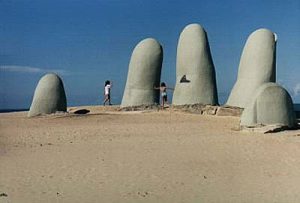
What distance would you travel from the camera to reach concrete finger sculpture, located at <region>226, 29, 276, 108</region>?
16.8m

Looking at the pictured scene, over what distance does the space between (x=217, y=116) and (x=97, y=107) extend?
233 inches

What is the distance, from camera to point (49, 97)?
1742cm

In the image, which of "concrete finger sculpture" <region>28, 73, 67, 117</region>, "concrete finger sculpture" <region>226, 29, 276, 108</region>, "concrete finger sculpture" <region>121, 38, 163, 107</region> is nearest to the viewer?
"concrete finger sculpture" <region>226, 29, 276, 108</region>

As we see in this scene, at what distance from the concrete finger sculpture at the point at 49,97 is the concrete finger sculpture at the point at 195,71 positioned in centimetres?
403

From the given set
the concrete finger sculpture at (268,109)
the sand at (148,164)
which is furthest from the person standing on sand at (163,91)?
the concrete finger sculpture at (268,109)

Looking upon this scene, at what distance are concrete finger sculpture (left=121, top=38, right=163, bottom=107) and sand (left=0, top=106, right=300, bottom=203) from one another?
13.1ft

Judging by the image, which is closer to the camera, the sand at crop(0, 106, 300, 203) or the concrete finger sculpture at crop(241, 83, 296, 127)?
the sand at crop(0, 106, 300, 203)

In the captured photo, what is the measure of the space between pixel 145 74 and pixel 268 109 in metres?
6.54

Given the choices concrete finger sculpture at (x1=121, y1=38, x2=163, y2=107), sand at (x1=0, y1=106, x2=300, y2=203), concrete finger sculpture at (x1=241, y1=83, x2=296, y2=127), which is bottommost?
sand at (x1=0, y1=106, x2=300, y2=203)

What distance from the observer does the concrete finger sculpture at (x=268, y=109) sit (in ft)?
41.9

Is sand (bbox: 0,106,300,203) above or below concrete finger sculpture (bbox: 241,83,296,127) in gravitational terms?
below

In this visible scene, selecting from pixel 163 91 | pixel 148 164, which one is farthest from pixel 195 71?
pixel 148 164

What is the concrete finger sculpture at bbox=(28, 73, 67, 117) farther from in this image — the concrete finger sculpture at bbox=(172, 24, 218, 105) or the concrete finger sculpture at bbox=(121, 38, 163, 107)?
the concrete finger sculpture at bbox=(172, 24, 218, 105)

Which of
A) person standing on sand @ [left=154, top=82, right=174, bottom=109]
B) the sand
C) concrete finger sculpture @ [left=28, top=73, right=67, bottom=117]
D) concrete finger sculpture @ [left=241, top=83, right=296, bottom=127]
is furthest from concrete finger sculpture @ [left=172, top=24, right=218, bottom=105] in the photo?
concrete finger sculpture @ [left=241, top=83, right=296, bottom=127]
